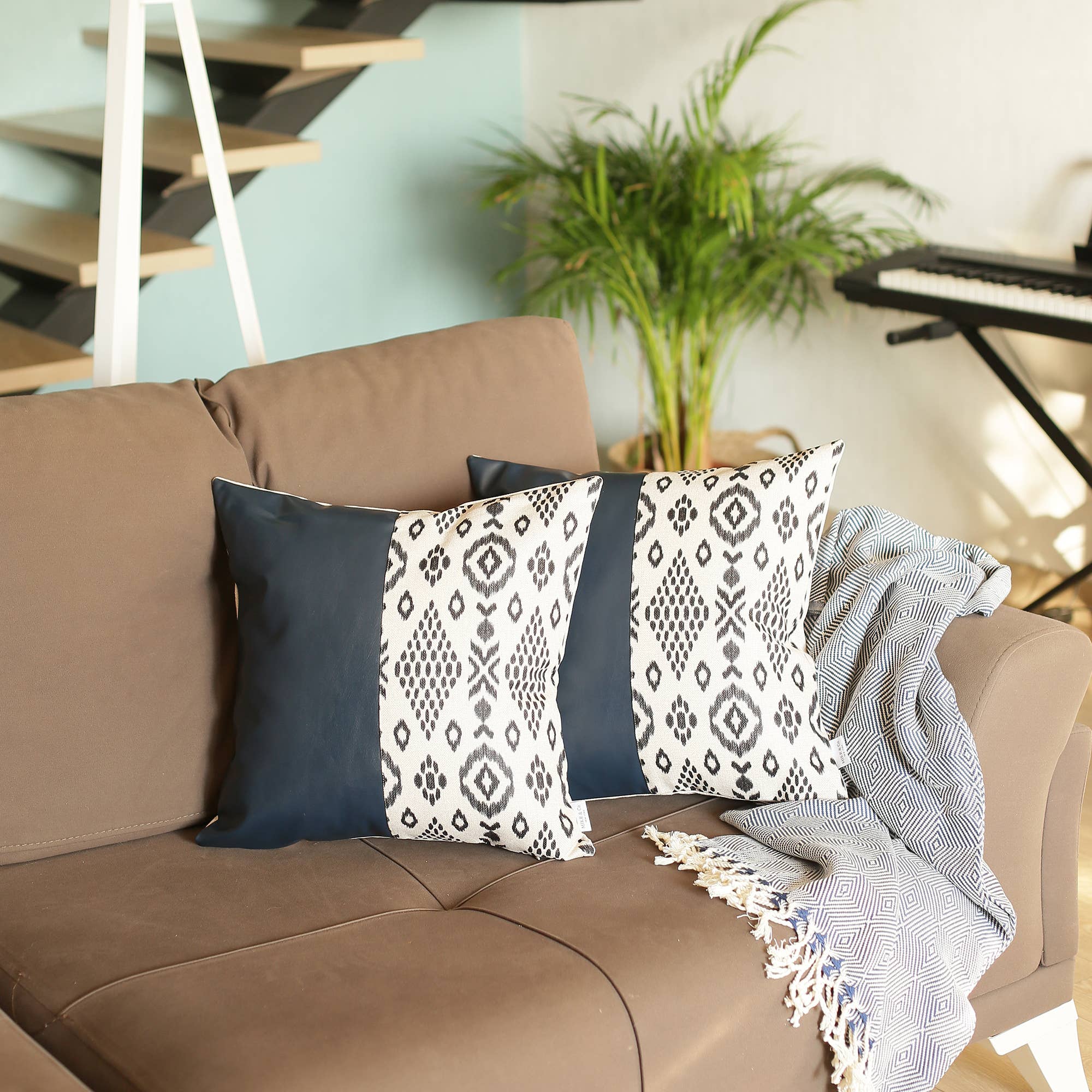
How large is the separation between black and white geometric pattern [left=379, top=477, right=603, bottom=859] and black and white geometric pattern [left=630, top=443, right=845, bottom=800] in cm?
13

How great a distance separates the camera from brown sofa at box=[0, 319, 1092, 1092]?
1.16 meters

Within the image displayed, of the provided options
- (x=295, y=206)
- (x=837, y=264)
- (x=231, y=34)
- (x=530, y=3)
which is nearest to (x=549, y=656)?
(x=837, y=264)

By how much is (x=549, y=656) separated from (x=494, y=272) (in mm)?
3047

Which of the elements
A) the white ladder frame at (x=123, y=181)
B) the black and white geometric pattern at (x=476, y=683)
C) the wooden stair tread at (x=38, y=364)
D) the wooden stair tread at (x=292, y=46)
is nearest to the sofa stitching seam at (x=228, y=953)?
the black and white geometric pattern at (x=476, y=683)

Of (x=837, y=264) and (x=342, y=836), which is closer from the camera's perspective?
(x=342, y=836)

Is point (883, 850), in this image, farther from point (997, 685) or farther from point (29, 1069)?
point (29, 1069)

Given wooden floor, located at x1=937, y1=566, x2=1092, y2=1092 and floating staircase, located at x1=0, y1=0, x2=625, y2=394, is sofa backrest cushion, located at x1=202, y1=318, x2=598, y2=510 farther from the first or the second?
floating staircase, located at x1=0, y1=0, x2=625, y2=394

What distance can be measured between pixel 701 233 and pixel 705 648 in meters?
1.91

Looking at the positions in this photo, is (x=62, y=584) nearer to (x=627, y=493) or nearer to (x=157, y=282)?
(x=627, y=493)

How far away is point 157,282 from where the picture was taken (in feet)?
12.1

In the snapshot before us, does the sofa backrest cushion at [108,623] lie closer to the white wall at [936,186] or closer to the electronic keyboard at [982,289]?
the electronic keyboard at [982,289]

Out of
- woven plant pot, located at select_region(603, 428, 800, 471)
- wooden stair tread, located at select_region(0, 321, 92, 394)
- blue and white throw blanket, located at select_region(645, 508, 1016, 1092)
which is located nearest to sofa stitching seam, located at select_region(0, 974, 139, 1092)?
blue and white throw blanket, located at select_region(645, 508, 1016, 1092)

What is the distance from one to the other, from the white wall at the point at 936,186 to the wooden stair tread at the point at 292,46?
38.3 inches

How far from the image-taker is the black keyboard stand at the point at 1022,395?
288cm
